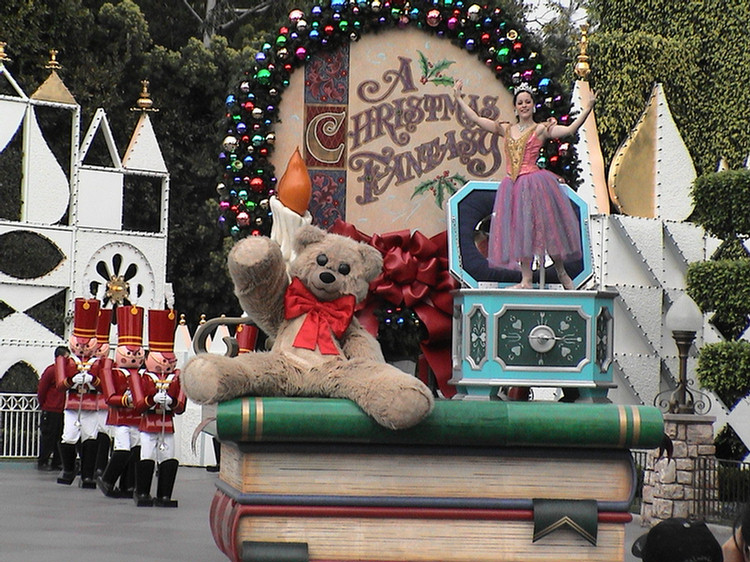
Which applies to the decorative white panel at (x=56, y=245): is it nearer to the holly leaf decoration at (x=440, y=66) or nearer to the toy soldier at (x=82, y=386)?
the toy soldier at (x=82, y=386)

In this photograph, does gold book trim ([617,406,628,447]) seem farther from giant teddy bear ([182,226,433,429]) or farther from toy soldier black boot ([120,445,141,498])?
toy soldier black boot ([120,445,141,498])

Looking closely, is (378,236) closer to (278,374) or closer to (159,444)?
(278,374)

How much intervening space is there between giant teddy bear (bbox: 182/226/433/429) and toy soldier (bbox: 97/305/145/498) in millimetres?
5532

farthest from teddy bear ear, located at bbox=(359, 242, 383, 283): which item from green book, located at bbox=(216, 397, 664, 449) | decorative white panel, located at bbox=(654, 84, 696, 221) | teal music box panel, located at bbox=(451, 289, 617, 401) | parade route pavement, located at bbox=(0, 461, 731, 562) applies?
decorative white panel, located at bbox=(654, 84, 696, 221)

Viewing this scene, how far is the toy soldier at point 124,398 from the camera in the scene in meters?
10.6

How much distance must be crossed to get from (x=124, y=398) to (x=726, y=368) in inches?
204

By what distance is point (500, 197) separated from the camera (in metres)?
5.28

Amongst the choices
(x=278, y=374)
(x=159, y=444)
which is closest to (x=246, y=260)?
(x=278, y=374)

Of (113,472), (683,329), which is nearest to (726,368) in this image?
(683,329)

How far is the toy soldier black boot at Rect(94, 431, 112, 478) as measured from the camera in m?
12.4

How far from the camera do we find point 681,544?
10.8 ft

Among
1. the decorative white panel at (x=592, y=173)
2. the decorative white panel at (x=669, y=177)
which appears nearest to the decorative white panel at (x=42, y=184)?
the decorative white panel at (x=592, y=173)

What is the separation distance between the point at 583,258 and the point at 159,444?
5910mm

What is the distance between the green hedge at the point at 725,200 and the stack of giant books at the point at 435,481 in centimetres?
757
